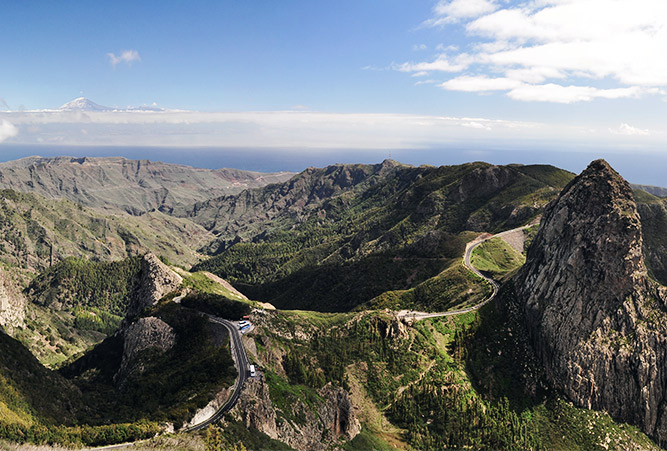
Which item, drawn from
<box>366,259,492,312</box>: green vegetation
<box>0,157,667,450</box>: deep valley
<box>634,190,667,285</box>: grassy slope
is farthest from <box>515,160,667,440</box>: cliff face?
<box>634,190,667,285</box>: grassy slope

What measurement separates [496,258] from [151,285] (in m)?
130

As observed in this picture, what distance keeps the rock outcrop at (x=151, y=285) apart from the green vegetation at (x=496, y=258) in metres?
109

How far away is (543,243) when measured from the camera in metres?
111

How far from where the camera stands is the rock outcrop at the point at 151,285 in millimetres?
113869

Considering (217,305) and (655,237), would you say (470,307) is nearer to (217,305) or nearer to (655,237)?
(217,305)

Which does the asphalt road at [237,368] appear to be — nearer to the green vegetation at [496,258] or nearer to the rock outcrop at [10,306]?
the green vegetation at [496,258]

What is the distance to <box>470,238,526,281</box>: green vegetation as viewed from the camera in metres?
145

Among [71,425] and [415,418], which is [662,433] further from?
[71,425]

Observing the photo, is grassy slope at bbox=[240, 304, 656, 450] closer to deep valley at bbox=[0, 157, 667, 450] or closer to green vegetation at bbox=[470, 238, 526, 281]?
deep valley at bbox=[0, 157, 667, 450]

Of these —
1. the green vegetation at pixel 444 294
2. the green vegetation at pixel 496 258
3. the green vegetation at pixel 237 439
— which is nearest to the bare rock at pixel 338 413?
the green vegetation at pixel 237 439

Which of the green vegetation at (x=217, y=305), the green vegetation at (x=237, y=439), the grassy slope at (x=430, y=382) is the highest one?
the green vegetation at (x=217, y=305)

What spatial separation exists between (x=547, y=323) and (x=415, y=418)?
43.9 metres

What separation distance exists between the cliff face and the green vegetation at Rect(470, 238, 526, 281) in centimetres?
3670

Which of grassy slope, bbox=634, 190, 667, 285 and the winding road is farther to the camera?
grassy slope, bbox=634, 190, 667, 285
